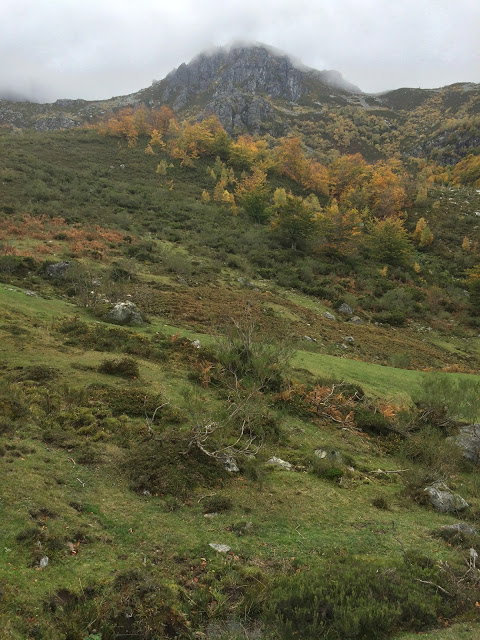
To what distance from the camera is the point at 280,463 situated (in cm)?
1030

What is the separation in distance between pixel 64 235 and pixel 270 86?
174042 mm

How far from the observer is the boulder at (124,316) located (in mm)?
19031

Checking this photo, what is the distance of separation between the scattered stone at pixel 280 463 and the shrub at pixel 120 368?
5.51 m

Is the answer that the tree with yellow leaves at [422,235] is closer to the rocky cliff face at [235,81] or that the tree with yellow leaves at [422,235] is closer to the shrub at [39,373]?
the shrub at [39,373]

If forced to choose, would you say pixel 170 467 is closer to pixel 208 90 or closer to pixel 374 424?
pixel 374 424

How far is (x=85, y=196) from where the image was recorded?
51.2 meters

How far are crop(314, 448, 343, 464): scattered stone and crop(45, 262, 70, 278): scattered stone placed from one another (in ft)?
65.5

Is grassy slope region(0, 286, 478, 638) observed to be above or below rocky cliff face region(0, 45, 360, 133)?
below

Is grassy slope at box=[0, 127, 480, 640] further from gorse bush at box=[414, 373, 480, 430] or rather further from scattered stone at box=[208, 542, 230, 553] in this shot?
gorse bush at box=[414, 373, 480, 430]

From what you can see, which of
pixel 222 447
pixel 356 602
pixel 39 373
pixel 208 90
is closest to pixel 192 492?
pixel 222 447

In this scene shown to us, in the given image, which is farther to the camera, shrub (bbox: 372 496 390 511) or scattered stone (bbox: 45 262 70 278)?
scattered stone (bbox: 45 262 70 278)

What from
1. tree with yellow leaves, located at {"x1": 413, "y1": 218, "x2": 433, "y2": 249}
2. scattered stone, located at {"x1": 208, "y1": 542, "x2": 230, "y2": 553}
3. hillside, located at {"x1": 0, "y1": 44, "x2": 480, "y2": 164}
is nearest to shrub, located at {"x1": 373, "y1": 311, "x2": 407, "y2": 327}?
tree with yellow leaves, located at {"x1": 413, "y1": 218, "x2": 433, "y2": 249}

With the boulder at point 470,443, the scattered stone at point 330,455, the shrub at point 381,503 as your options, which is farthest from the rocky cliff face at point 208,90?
the shrub at point 381,503

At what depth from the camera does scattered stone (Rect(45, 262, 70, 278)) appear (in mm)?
24109
